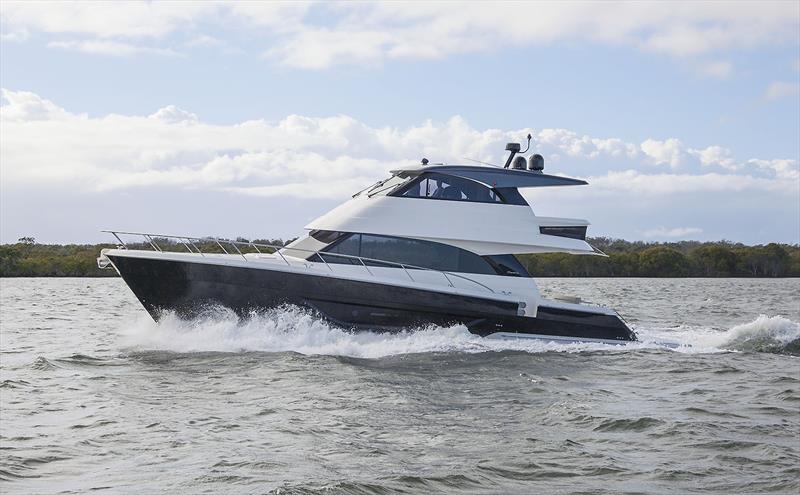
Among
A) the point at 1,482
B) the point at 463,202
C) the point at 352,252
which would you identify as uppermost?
the point at 463,202

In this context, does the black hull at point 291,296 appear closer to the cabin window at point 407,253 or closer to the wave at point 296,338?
the wave at point 296,338

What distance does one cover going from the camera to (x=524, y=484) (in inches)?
291

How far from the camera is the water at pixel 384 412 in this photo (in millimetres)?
7539

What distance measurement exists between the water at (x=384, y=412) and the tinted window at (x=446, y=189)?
8.41ft

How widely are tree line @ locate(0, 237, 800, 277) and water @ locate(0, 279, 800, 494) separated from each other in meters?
35.3

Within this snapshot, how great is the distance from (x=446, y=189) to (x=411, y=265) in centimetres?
163

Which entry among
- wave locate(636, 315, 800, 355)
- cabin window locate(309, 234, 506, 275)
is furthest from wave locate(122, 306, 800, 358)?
wave locate(636, 315, 800, 355)

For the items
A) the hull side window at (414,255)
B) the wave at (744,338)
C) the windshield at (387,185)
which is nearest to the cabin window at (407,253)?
the hull side window at (414,255)

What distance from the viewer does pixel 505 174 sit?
1612 centimetres

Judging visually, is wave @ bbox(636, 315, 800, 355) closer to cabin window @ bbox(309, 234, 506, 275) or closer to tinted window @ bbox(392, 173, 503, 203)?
cabin window @ bbox(309, 234, 506, 275)

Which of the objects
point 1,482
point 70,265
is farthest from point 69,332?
point 70,265

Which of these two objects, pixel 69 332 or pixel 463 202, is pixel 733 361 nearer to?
pixel 463 202

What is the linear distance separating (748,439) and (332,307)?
7.46m

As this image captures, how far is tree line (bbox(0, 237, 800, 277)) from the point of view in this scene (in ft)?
181
